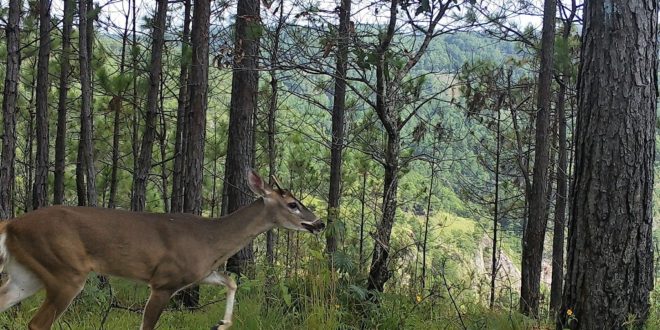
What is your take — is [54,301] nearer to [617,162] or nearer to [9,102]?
[9,102]

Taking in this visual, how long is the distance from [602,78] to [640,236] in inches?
42.3

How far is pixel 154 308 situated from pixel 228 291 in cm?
53

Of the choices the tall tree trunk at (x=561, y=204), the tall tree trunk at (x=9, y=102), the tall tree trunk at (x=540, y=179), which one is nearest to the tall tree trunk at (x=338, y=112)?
the tall tree trunk at (x=9, y=102)

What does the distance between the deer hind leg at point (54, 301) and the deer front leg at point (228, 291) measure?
94cm

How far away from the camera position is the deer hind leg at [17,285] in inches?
172

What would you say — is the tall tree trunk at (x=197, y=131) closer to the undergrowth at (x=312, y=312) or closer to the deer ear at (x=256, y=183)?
the undergrowth at (x=312, y=312)

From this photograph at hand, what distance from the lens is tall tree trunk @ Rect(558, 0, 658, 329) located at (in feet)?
14.2

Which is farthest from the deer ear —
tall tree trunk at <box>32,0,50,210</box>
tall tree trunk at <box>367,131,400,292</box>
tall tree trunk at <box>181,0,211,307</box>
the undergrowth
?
tall tree trunk at <box>32,0,50,210</box>

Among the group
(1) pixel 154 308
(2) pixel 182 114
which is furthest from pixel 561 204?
(1) pixel 154 308

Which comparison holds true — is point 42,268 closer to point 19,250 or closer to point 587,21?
point 19,250

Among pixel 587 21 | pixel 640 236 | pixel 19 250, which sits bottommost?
pixel 19 250

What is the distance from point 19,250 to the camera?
435cm

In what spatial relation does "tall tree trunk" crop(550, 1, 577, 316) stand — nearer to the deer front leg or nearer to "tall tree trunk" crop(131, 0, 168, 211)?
"tall tree trunk" crop(131, 0, 168, 211)

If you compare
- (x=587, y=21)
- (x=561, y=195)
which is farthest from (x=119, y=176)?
(x=587, y=21)
